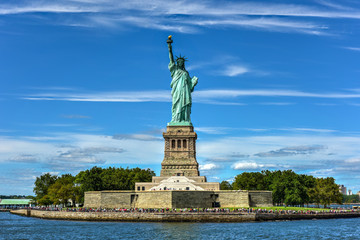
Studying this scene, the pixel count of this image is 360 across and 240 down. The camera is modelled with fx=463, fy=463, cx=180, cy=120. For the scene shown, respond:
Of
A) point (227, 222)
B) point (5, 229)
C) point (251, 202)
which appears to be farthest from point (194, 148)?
point (5, 229)

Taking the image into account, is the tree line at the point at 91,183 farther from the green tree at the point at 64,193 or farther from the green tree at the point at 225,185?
the green tree at the point at 225,185

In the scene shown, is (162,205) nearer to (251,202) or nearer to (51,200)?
(251,202)

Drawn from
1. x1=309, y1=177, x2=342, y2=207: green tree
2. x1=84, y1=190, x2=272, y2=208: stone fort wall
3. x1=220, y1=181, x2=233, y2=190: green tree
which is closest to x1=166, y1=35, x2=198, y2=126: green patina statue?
x1=84, y1=190, x2=272, y2=208: stone fort wall

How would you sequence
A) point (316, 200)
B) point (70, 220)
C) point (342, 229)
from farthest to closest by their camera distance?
1. point (316, 200)
2. point (70, 220)
3. point (342, 229)

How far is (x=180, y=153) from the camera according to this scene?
93.3 metres

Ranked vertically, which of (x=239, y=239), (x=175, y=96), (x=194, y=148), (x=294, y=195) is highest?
(x=175, y=96)

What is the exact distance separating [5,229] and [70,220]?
12.5 metres

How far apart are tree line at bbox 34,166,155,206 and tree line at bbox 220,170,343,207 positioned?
961 inches

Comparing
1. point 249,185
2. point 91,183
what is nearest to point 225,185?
point 249,185

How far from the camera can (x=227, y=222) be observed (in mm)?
69188

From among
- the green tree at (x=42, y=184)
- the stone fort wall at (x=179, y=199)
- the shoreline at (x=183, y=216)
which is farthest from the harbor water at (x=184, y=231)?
the green tree at (x=42, y=184)

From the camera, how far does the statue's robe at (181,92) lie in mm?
98250

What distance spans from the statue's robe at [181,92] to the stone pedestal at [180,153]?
3.62m

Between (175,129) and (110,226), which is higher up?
(175,129)
